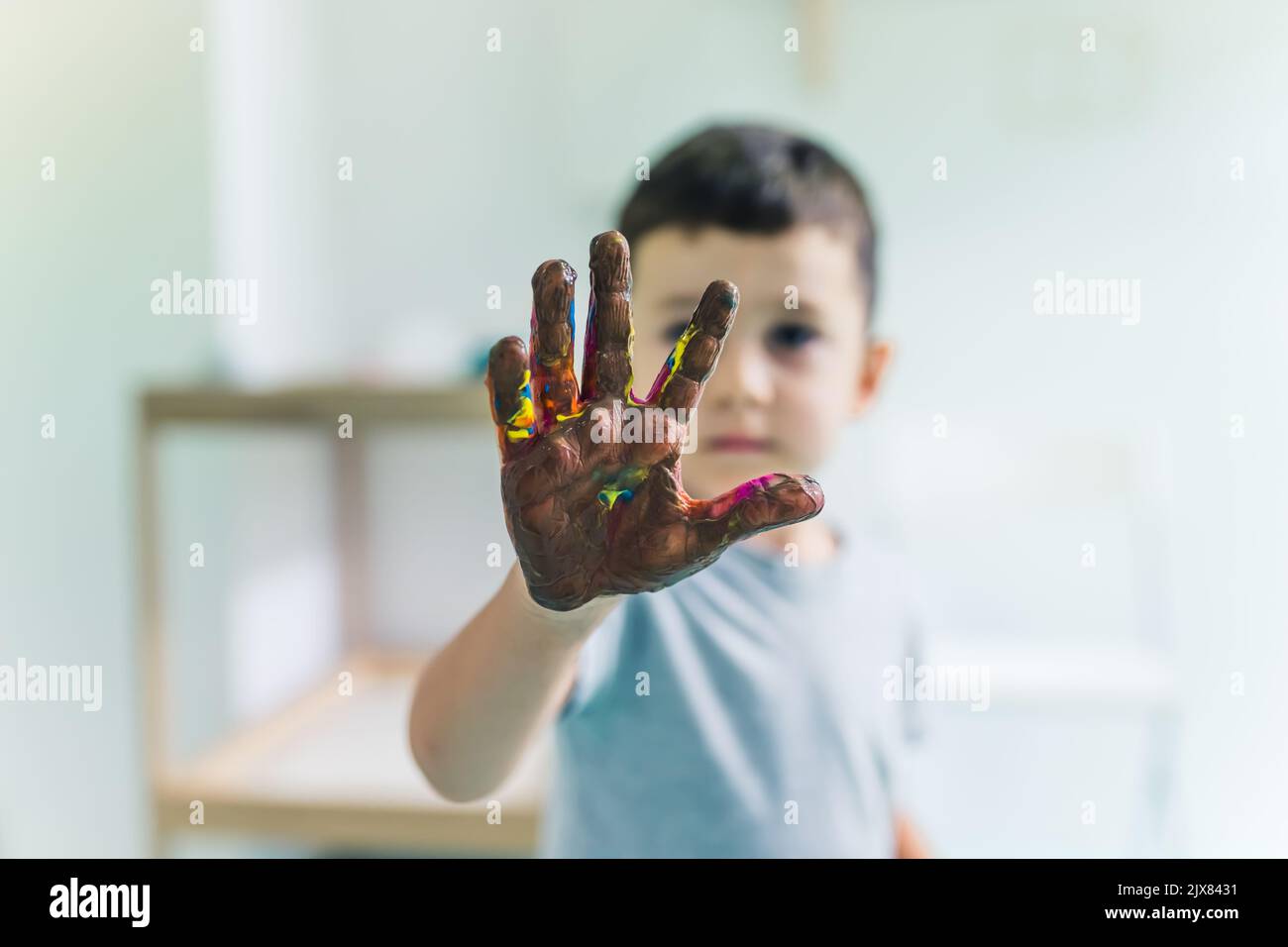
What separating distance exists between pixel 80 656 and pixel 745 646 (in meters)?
0.77

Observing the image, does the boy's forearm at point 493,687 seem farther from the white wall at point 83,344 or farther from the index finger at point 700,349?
the white wall at point 83,344

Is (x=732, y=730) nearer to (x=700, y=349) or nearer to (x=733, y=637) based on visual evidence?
(x=733, y=637)

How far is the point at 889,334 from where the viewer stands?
118 centimetres

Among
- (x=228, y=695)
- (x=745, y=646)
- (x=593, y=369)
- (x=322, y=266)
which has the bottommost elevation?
(x=228, y=695)

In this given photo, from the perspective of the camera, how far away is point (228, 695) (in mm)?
1119

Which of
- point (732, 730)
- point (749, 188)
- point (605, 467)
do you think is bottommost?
point (732, 730)

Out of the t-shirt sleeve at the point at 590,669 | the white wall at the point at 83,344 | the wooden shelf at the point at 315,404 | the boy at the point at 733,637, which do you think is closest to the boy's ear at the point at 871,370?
the boy at the point at 733,637

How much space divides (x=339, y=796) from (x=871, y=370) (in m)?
0.74

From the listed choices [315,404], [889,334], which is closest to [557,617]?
[315,404]

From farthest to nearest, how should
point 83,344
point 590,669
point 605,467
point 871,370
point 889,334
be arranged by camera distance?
point 889,334 → point 83,344 → point 871,370 → point 590,669 → point 605,467

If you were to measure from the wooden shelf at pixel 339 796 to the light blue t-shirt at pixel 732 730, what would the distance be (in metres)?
0.44

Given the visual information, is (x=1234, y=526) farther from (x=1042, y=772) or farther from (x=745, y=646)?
(x=745, y=646)

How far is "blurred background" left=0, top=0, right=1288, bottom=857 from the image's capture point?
1062 mm
